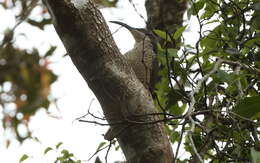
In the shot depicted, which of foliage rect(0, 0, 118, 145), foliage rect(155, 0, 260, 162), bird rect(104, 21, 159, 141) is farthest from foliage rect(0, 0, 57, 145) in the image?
bird rect(104, 21, 159, 141)

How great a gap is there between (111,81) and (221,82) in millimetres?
520

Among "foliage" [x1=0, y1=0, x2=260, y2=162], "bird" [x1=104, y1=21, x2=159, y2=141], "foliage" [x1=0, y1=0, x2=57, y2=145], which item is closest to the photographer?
"foliage" [x1=0, y1=0, x2=57, y2=145]

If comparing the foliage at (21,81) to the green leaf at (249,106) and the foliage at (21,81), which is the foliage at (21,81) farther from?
the green leaf at (249,106)

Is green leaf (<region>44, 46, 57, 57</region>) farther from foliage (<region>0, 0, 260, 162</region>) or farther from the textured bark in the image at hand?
the textured bark

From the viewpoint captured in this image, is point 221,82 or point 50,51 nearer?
point 50,51

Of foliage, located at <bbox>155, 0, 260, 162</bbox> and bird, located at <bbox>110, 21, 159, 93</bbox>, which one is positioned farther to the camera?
bird, located at <bbox>110, 21, 159, 93</bbox>

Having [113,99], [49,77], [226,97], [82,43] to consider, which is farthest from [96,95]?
[49,77]

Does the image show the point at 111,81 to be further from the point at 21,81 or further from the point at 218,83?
the point at 21,81

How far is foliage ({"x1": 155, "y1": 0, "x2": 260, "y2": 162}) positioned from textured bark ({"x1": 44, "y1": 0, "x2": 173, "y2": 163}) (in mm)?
120

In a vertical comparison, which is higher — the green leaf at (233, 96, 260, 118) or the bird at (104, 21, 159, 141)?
the bird at (104, 21, 159, 141)

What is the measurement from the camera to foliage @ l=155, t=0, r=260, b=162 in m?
1.97

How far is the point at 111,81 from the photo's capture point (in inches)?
85.0

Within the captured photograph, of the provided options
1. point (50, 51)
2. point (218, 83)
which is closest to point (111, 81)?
point (218, 83)

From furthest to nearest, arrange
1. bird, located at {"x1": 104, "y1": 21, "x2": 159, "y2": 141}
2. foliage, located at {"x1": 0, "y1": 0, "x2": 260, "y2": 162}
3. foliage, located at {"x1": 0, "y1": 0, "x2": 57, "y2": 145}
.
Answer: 1. bird, located at {"x1": 104, "y1": 21, "x2": 159, "y2": 141}
2. foliage, located at {"x1": 0, "y1": 0, "x2": 260, "y2": 162}
3. foliage, located at {"x1": 0, "y1": 0, "x2": 57, "y2": 145}
